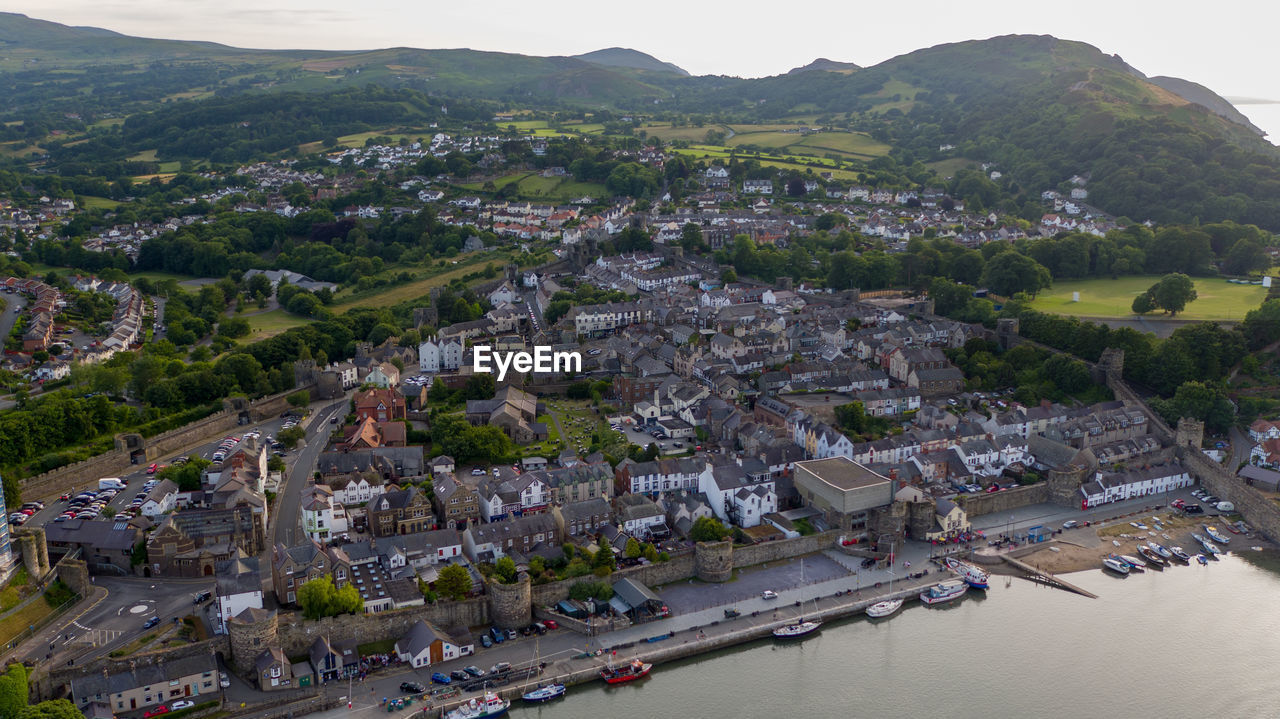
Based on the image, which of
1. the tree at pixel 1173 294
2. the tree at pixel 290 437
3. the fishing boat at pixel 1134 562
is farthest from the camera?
the tree at pixel 1173 294

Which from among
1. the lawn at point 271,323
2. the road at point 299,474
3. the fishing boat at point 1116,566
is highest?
the fishing boat at point 1116,566

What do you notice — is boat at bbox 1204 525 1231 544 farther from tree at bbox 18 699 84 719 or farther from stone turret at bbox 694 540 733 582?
tree at bbox 18 699 84 719

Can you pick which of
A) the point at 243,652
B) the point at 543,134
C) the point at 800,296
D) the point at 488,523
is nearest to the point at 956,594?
the point at 488,523

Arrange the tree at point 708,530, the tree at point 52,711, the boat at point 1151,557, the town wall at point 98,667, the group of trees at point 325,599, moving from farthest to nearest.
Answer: the boat at point 1151,557 → the tree at point 708,530 → the group of trees at point 325,599 → the town wall at point 98,667 → the tree at point 52,711

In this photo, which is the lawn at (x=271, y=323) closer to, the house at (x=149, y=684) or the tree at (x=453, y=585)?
the tree at (x=453, y=585)

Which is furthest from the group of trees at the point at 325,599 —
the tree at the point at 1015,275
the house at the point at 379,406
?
the tree at the point at 1015,275

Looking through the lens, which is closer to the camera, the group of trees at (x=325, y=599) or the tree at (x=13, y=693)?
the tree at (x=13, y=693)

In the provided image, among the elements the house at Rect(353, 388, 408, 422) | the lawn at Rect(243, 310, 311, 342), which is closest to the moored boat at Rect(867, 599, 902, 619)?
the house at Rect(353, 388, 408, 422)
